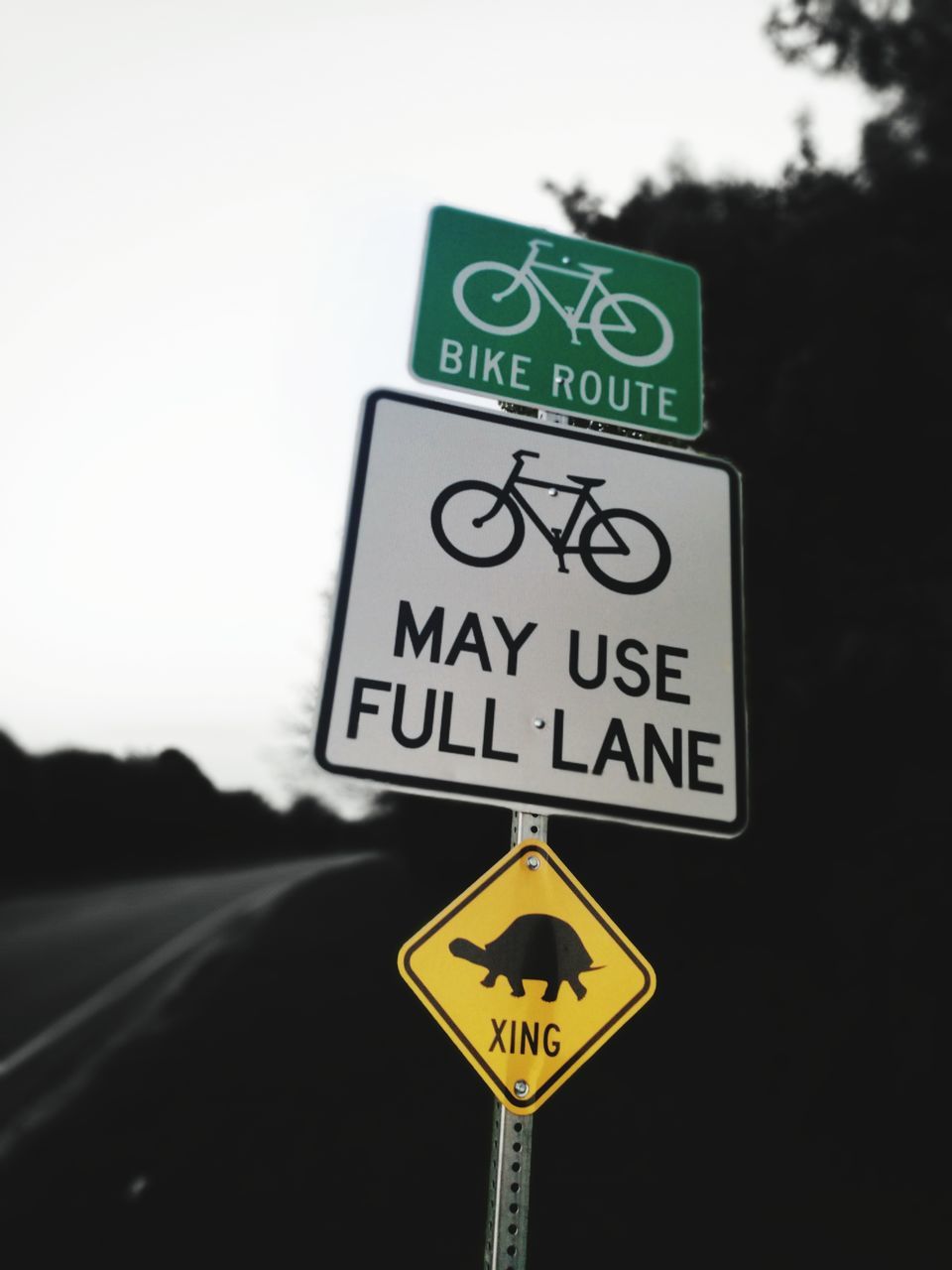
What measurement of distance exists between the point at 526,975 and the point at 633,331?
5.29 feet

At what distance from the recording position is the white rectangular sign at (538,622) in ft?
5.29

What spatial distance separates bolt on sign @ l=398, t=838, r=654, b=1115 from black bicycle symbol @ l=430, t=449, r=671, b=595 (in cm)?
59

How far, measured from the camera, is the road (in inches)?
656

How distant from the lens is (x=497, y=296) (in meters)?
2.30

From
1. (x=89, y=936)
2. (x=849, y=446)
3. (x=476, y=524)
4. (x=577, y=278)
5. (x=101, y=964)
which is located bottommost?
(x=101, y=964)

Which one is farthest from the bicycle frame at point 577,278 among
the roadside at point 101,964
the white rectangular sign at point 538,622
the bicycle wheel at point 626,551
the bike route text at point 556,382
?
the roadside at point 101,964

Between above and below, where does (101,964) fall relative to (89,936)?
below

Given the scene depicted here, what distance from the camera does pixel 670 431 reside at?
2.24 meters

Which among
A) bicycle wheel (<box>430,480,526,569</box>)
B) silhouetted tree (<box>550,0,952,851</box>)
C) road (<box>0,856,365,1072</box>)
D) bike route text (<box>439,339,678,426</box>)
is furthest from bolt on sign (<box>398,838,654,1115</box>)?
road (<box>0,856,365,1072</box>)

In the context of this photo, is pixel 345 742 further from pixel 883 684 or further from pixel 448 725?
pixel 883 684

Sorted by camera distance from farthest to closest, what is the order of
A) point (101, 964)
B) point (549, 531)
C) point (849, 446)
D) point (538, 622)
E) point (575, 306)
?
1. point (101, 964)
2. point (849, 446)
3. point (575, 306)
4. point (549, 531)
5. point (538, 622)

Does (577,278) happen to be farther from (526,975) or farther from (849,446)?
(849,446)

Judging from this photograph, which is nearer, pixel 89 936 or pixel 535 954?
pixel 535 954

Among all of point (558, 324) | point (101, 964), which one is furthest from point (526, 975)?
point (101, 964)
